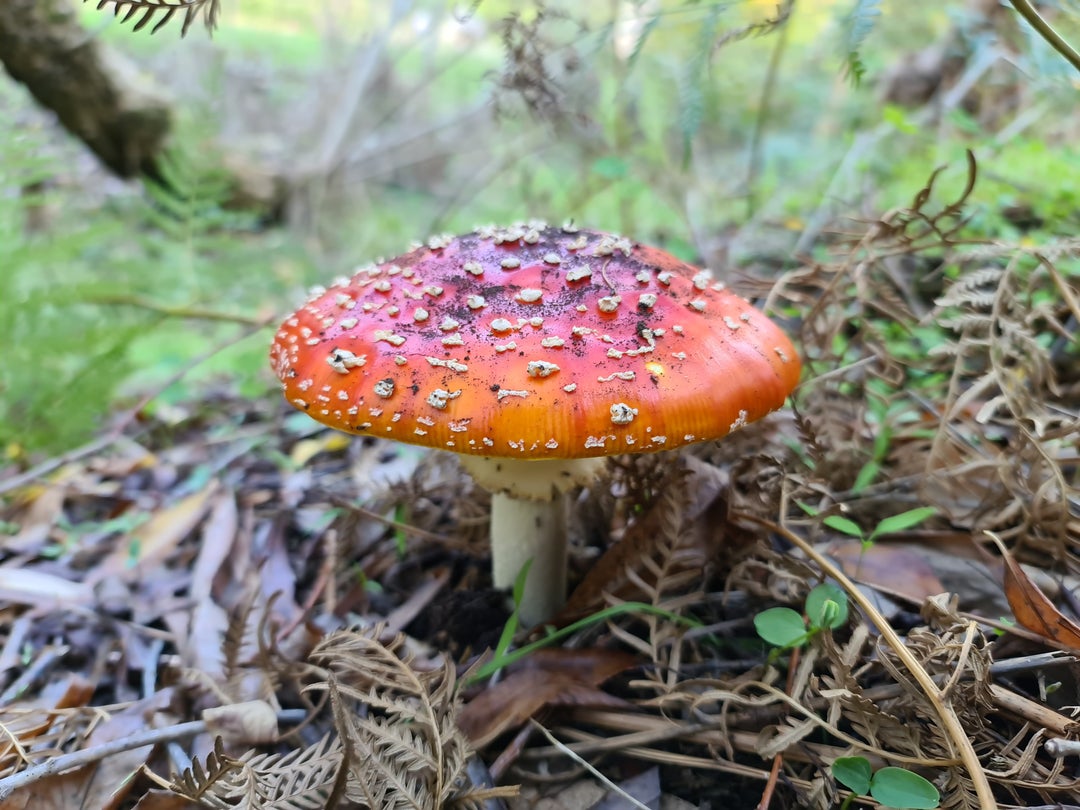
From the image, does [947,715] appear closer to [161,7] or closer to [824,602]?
[824,602]

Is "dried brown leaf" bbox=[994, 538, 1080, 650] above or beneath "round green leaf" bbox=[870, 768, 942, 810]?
above

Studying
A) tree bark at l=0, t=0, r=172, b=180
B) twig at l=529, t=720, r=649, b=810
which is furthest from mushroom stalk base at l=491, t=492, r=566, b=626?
tree bark at l=0, t=0, r=172, b=180

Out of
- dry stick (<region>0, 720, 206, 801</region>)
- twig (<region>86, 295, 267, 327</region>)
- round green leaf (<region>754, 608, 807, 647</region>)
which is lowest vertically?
dry stick (<region>0, 720, 206, 801</region>)

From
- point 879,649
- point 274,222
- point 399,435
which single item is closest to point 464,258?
point 399,435

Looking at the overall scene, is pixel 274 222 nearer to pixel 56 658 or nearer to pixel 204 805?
pixel 56 658

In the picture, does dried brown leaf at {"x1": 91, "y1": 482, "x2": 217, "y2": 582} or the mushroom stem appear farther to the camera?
dried brown leaf at {"x1": 91, "y1": 482, "x2": 217, "y2": 582}

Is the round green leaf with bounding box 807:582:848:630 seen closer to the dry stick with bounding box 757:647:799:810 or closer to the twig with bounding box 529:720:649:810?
the dry stick with bounding box 757:647:799:810
